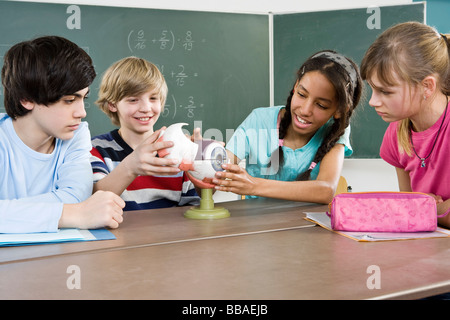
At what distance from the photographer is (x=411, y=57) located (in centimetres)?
135

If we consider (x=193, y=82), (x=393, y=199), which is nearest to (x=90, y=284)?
(x=393, y=199)

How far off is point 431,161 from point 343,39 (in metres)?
1.77

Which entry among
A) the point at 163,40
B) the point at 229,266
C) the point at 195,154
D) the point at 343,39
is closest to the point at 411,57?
the point at 195,154

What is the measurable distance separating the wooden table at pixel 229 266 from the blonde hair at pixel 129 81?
85 cm

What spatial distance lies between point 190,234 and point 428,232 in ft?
1.99

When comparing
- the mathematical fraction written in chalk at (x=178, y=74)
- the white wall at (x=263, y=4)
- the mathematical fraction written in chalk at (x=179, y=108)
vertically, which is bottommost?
the mathematical fraction written in chalk at (x=179, y=108)

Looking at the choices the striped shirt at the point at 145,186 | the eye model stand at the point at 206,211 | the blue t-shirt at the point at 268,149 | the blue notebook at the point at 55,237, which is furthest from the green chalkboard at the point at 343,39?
the blue notebook at the point at 55,237

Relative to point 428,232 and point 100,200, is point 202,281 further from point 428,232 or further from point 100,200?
point 428,232

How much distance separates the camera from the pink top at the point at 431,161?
4.64ft

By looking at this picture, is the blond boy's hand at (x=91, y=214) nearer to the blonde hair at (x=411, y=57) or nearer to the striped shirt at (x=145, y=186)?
the striped shirt at (x=145, y=186)

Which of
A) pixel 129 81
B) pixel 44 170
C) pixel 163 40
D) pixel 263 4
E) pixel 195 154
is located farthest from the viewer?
pixel 263 4

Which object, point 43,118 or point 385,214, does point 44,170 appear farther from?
point 385,214

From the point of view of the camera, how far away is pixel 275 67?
317 cm

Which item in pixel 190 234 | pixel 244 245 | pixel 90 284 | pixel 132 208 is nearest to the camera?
pixel 90 284
